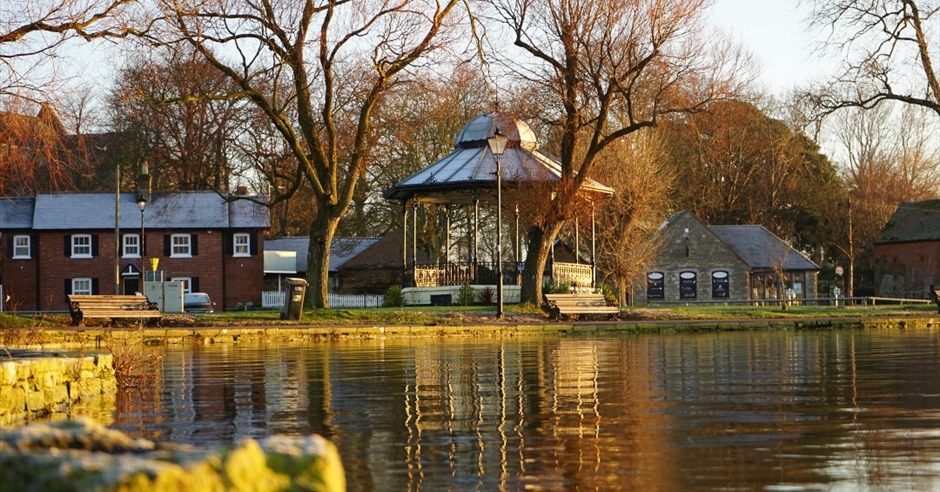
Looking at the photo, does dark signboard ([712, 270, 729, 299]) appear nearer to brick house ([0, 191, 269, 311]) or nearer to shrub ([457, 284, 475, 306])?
brick house ([0, 191, 269, 311])

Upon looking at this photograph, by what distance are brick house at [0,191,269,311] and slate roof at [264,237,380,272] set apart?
7.93 m

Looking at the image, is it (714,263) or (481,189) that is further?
(714,263)

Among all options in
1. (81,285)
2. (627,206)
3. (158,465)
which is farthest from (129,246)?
(158,465)

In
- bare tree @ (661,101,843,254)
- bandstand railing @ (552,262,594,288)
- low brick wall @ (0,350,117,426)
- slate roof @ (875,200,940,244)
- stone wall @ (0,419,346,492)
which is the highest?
bare tree @ (661,101,843,254)

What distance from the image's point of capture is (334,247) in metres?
70.9

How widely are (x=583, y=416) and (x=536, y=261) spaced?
27884 millimetres

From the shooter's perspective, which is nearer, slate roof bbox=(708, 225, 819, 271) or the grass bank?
the grass bank

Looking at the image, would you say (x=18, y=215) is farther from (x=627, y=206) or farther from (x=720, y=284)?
(x=720, y=284)

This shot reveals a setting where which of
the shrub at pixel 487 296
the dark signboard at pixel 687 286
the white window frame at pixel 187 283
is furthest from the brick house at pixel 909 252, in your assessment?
the white window frame at pixel 187 283

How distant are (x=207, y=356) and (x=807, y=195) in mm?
63134

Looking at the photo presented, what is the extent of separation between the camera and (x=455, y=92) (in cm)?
6031

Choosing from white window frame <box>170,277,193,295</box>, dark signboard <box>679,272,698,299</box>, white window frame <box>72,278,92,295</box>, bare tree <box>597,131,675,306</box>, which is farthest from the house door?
dark signboard <box>679,272,698,299</box>

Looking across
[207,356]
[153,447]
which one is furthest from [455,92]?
[153,447]

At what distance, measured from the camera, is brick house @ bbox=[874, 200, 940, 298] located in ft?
255
